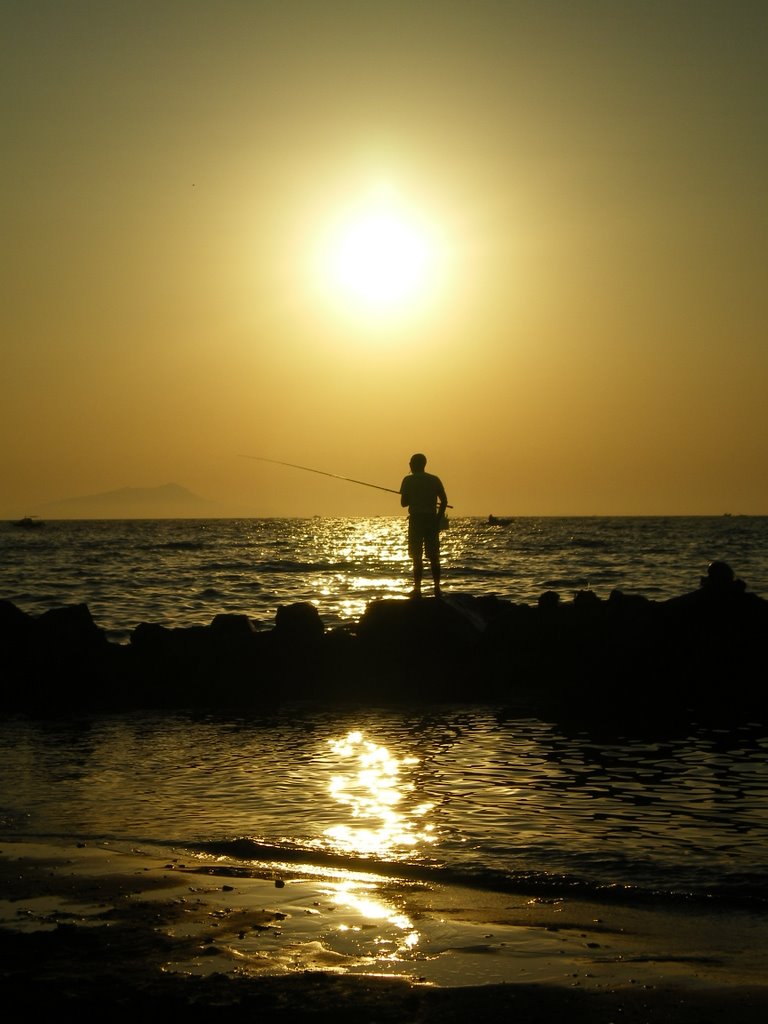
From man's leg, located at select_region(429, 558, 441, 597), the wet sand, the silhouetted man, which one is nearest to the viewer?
the wet sand

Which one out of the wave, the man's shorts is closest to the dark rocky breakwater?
the man's shorts

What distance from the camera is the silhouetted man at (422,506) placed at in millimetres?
16109

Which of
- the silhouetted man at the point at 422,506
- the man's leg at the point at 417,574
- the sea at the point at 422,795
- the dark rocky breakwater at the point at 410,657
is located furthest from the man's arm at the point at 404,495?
the sea at the point at 422,795

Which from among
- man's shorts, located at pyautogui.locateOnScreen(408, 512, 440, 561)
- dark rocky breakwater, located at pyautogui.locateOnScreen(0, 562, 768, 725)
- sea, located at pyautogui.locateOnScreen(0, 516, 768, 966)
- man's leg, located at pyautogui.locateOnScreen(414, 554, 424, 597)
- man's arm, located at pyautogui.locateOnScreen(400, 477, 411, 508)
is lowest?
sea, located at pyautogui.locateOnScreen(0, 516, 768, 966)

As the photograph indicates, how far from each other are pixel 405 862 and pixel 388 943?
143 cm

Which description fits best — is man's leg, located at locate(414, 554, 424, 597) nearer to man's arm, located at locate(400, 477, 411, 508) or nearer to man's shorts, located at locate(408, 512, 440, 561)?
man's shorts, located at locate(408, 512, 440, 561)

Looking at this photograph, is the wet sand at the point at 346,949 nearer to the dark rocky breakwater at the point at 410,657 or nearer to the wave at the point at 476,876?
the wave at the point at 476,876

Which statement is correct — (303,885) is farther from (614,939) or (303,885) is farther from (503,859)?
(614,939)

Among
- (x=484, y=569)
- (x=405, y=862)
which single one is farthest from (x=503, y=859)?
(x=484, y=569)

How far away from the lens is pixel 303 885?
20.5ft

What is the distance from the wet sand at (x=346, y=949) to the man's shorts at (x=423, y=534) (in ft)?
32.1

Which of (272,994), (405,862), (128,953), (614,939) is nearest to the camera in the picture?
(272,994)

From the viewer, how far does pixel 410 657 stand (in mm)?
14289

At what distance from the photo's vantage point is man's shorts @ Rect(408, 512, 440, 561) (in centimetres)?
1617
